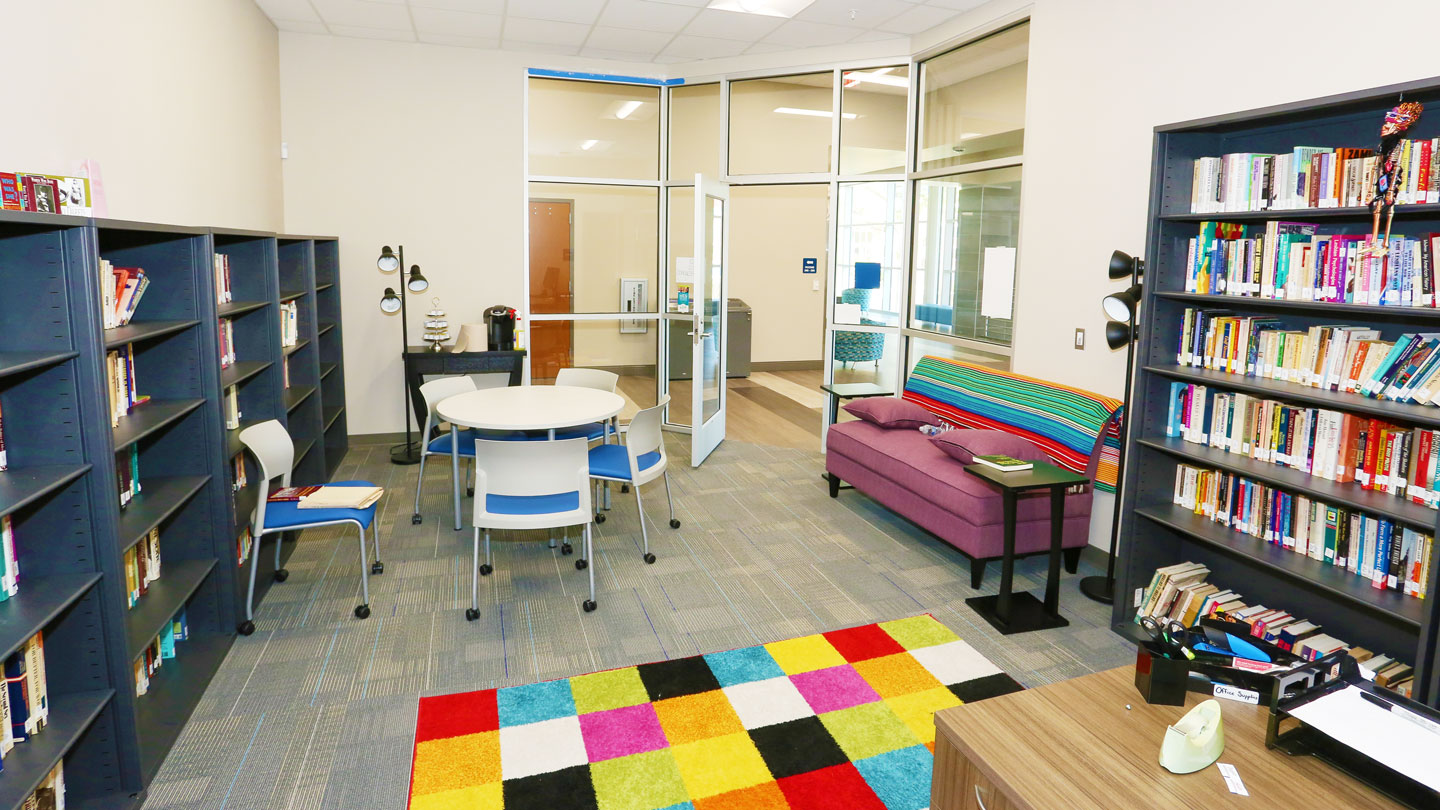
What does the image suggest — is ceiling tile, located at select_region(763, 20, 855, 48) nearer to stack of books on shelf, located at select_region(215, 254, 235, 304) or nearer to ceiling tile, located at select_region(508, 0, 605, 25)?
ceiling tile, located at select_region(508, 0, 605, 25)

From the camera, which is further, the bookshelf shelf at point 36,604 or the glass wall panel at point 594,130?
the glass wall panel at point 594,130

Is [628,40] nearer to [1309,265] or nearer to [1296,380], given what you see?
[1309,265]

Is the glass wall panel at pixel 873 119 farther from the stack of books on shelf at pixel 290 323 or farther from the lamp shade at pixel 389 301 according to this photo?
the stack of books on shelf at pixel 290 323

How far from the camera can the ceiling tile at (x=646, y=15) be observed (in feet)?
18.0

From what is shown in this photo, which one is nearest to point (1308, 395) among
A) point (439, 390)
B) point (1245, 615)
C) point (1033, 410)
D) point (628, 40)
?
point (1245, 615)

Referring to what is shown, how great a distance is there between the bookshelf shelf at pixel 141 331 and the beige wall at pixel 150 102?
61cm

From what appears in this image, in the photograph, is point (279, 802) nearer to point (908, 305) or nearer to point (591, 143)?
point (908, 305)

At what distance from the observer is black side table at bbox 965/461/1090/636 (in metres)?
3.80

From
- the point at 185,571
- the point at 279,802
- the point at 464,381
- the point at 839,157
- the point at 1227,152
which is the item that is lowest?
the point at 279,802

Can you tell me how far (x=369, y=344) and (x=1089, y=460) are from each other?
17.9 feet

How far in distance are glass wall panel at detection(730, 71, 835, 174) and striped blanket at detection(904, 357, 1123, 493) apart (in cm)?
256

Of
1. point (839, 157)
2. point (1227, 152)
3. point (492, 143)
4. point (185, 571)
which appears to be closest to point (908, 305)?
point (839, 157)

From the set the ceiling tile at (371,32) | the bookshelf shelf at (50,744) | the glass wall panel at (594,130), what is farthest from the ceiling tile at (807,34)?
the bookshelf shelf at (50,744)

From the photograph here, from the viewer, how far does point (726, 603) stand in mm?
4047
